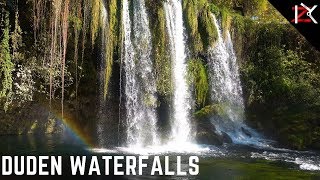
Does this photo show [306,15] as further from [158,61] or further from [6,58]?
[158,61]

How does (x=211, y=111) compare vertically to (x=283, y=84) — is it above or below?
below

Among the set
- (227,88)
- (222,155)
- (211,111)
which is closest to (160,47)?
(211,111)

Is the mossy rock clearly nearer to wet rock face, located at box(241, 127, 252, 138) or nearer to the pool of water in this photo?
wet rock face, located at box(241, 127, 252, 138)

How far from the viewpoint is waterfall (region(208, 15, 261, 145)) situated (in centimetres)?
1625

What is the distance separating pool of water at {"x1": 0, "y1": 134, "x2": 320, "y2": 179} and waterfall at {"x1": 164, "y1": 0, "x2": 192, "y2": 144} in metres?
1.29

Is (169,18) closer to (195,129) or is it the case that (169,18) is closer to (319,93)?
(195,129)

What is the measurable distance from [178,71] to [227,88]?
2.89 metres

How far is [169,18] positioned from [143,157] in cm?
639

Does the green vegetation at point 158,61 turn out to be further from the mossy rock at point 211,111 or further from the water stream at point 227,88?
the water stream at point 227,88

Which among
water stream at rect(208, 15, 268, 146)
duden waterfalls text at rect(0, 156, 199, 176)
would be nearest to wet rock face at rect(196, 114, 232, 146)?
water stream at rect(208, 15, 268, 146)

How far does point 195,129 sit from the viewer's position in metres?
14.7

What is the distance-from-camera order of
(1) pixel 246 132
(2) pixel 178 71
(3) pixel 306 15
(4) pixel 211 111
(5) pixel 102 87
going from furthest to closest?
1. (1) pixel 246 132
2. (4) pixel 211 111
3. (2) pixel 178 71
4. (5) pixel 102 87
5. (3) pixel 306 15

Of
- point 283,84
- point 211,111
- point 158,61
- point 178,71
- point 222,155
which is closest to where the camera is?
point 222,155

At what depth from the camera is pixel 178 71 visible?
50.4 feet
